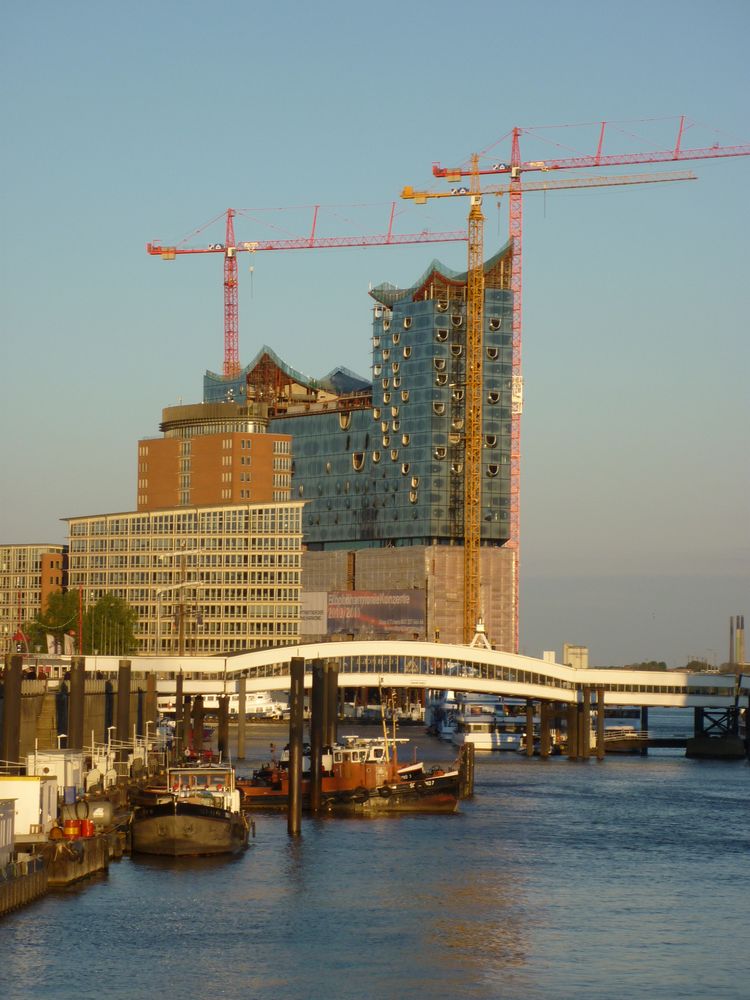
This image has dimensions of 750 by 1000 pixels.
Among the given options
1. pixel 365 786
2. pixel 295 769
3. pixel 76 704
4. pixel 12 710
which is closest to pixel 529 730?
pixel 365 786

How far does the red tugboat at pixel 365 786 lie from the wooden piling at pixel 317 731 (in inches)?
37.0

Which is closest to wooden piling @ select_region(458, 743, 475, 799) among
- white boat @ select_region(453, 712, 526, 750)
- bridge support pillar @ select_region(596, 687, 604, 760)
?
bridge support pillar @ select_region(596, 687, 604, 760)

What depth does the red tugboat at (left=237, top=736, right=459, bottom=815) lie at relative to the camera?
99688 millimetres

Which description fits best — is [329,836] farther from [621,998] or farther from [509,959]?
[621,998]

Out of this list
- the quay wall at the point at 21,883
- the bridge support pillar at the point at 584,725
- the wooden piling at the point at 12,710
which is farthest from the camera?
the bridge support pillar at the point at 584,725

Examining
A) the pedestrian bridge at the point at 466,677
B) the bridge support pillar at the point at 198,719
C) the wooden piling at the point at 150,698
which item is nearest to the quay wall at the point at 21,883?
the wooden piling at the point at 150,698

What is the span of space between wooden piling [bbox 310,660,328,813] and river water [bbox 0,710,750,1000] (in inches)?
84.0

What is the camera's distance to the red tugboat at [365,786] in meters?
99.7

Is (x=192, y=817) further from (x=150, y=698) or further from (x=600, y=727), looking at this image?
(x=600, y=727)

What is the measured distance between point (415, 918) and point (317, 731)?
35990mm

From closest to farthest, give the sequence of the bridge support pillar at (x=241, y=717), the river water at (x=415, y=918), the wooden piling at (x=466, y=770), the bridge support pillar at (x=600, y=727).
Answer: the river water at (x=415, y=918), the wooden piling at (x=466, y=770), the bridge support pillar at (x=241, y=717), the bridge support pillar at (x=600, y=727)

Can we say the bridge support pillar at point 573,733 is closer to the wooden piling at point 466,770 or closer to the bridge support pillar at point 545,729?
the bridge support pillar at point 545,729

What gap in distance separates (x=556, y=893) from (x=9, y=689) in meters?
23.9

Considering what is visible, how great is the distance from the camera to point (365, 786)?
332ft
